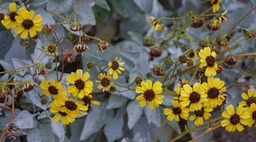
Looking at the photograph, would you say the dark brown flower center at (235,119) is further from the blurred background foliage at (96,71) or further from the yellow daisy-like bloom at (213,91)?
the blurred background foliage at (96,71)

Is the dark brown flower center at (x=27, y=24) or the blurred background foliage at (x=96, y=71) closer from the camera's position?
the dark brown flower center at (x=27, y=24)

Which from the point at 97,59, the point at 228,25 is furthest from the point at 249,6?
the point at 97,59

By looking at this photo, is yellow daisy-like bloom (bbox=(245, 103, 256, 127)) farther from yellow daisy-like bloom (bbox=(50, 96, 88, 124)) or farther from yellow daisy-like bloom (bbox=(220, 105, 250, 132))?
yellow daisy-like bloom (bbox=(50, 96, 88, 124))

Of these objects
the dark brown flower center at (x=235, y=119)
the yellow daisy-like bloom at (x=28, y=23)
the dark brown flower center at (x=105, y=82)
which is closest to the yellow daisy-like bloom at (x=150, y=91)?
the dark brown flower center at (x=105, y=82)

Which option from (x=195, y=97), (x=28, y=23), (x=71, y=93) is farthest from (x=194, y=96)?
(x=28, y=23)

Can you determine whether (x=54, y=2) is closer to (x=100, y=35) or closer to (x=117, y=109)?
(x=117, y=109)

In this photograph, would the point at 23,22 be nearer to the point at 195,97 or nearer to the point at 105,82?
the point at 105,82

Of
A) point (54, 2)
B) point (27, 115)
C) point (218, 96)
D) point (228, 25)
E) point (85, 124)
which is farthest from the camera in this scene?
point (228, 25)
